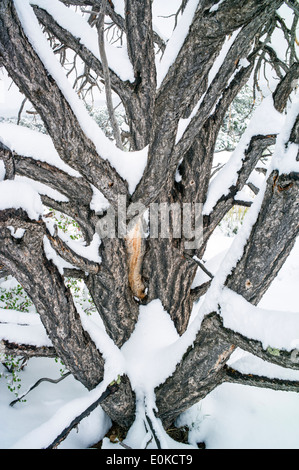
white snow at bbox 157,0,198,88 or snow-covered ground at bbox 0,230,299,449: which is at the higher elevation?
white snow at bbox 157,0,198,88

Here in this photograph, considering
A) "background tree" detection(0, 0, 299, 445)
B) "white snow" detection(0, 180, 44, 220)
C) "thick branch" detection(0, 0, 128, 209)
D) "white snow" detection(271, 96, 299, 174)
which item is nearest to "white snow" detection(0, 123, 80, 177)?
"background tree" detection(0, 0, 299, 445)

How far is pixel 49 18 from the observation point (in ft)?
5.77

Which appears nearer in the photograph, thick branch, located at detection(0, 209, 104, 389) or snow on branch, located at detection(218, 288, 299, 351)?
snow on branch, located at detection(218, 288, 299, 351)

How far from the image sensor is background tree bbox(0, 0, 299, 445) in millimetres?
1051

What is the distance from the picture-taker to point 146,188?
1.43 metres

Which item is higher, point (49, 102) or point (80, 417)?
point (49, 102)

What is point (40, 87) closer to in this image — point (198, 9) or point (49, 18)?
point (198, 9)

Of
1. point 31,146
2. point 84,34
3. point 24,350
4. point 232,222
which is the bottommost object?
point 24,350

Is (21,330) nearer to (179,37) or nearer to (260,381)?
(260,381)

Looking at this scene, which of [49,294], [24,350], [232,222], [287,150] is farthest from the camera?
[232,222]

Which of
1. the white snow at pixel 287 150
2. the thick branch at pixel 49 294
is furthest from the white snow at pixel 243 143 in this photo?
the thick branch at pixel 49 294

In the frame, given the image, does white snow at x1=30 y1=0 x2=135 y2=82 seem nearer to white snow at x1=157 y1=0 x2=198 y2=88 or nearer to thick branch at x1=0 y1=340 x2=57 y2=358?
white snow at x1=157 y1=0 x2=198 y2=88

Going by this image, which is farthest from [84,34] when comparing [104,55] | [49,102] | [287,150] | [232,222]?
[232,222]

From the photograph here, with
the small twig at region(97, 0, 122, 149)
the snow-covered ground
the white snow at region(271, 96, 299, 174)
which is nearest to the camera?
the white snow at region(271, 96, 299, 174)
